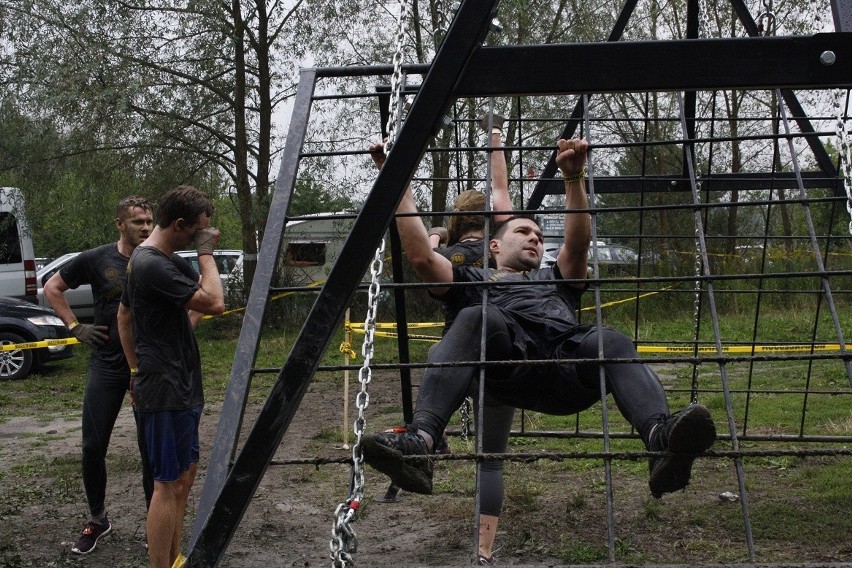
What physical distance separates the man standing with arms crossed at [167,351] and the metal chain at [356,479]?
61.7 inches

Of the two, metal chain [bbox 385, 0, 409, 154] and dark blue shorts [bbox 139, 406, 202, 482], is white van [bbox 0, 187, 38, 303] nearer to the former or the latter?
dark blue shorts [bbox 139, 406, 202, 482]

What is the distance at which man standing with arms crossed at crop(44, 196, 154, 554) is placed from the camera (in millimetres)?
4336

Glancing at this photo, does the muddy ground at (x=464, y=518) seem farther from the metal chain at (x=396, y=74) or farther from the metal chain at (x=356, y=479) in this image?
the metal chain at (x=396, y=74)

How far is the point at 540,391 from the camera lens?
10.5ft

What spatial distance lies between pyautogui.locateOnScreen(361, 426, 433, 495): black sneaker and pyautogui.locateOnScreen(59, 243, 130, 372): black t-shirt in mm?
2065

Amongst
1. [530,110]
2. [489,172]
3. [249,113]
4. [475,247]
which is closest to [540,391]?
[489,172]

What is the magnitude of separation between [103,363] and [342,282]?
247cm

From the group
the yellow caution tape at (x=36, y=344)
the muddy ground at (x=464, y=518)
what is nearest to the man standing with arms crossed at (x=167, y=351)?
→ the muddy ground at (x=464, y=518)

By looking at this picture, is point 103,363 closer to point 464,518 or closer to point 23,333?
point 464,518

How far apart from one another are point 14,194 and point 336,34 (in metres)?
4.77

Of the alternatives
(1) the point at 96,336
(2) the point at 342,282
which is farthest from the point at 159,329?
(2) the point at 342,282

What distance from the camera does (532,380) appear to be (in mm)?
3146

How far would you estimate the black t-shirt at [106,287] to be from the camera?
4.38 m

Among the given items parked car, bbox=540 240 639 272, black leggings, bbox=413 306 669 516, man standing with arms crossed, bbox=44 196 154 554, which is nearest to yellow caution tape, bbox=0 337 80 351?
man standing with arms crossed, bbox=44 196 154 554
